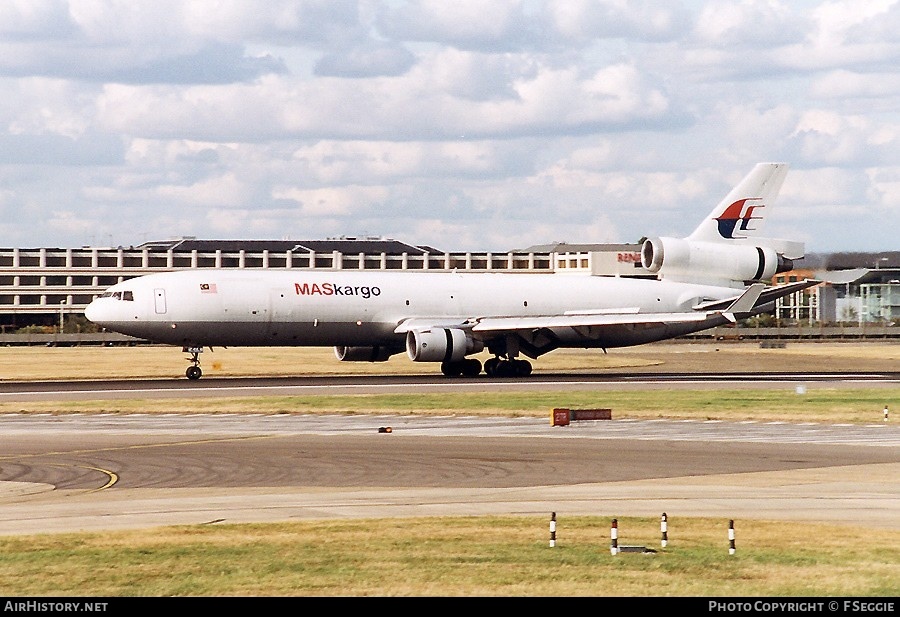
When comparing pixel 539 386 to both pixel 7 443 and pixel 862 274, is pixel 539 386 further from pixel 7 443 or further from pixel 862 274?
pixel 7 443

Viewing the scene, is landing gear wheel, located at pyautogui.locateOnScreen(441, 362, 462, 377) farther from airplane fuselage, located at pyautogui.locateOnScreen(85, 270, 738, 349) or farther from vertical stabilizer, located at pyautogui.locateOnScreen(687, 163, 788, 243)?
vertical stabilizer, located at pyautogui.locateOnScreen(687, 163, 788, 243)

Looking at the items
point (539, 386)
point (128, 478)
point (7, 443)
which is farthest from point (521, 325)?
point (128, 478)

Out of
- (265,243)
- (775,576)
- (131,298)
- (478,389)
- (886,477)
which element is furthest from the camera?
(265,243)

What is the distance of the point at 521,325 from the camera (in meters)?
73.4

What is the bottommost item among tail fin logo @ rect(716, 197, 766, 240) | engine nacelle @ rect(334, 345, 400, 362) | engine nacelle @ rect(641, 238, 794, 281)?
engine nacelle @ rect(334, 345, 400, 362)

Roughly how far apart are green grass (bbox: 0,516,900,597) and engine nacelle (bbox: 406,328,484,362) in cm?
4533

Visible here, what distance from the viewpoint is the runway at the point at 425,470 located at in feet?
90.6

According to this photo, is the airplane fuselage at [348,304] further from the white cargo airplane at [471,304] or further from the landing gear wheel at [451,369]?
the landing gear wheel at [451,369]

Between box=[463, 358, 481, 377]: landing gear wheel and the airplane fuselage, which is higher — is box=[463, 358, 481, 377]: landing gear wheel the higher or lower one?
the lower one

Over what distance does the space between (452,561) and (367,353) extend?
56.6 metres

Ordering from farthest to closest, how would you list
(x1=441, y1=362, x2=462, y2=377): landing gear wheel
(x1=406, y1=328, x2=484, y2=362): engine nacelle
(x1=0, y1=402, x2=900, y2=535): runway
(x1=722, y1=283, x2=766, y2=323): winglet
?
(x1=441, y1=362, x2=462, y2=377): landing gear wheel < (x1=406, y1=328, x2=484, y2=362): engine nacelle < (x1=722, y1=283, x2=766, y2=323): winglet < (x1=0, y1=402, x2=900, y2=535): runway

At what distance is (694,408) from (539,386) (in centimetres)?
1387

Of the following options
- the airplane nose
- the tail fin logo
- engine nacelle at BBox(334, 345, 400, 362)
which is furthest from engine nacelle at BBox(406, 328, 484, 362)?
the tail fin logo

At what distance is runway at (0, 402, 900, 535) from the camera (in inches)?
1088
